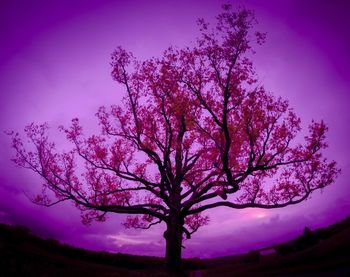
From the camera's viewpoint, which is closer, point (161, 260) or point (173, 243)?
point (173, 243)

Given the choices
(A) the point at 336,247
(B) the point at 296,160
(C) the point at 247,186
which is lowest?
(A) the point at 336,247

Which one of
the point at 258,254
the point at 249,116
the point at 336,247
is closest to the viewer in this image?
the point at 336,247

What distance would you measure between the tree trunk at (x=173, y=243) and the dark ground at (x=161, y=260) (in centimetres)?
96

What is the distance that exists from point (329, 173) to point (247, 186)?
5.58 m

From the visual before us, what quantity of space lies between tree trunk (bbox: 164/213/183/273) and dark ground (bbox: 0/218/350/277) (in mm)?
962

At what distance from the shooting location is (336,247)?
423 inches

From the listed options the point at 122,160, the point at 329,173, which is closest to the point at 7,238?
the point at 122,160

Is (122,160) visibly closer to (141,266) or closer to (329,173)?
(141,266)

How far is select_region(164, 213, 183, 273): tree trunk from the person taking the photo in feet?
56.5

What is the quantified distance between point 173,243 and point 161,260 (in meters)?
9.10

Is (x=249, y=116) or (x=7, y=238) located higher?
(x=249, y=116)

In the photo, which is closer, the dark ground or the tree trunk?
the dark ground

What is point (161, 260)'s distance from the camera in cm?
2528

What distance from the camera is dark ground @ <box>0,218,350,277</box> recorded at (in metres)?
8.37
